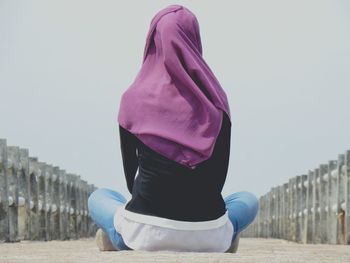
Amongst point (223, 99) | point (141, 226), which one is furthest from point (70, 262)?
point (223, 99)

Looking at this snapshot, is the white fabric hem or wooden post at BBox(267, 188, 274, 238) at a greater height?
wooden post at BBox(267, 188, 274, 238)

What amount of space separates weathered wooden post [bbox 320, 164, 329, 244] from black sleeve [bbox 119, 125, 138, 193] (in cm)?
1029

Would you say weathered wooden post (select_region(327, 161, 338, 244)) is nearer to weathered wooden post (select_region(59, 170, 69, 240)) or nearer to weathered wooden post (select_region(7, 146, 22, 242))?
weathered wooden post (select_region(7, 146, 22, 242))

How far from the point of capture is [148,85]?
227 inches

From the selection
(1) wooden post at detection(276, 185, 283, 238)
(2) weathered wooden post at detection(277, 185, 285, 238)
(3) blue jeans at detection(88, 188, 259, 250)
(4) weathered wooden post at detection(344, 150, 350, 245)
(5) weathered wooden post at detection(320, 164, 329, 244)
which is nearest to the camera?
(3) blue jeans at detection(88, 188, 259, 250)

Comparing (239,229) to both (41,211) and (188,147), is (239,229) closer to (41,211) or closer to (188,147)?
(188,147)

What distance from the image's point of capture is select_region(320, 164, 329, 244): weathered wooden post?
1623 centimetres

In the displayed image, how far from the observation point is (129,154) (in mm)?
Result: 5930

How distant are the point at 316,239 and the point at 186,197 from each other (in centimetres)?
1189

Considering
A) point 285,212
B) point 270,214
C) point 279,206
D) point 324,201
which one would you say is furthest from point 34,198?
point 270,214

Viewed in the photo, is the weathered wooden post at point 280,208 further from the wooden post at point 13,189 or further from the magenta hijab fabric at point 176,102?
the magenta hijab fabric at point 176,102

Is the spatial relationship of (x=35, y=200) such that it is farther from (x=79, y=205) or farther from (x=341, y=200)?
(x=79, y=205)

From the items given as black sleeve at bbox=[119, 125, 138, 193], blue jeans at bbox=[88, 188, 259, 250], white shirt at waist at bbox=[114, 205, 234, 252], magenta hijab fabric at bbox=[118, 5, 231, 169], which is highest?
magenta hijab fabric at bbox=[118, 5, 231, 169]

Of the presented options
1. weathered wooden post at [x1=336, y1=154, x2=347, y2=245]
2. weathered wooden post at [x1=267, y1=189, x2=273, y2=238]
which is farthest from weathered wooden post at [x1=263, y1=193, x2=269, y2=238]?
weathered wooden post at [x1=336, y1=154, x2=347, y2=245]
